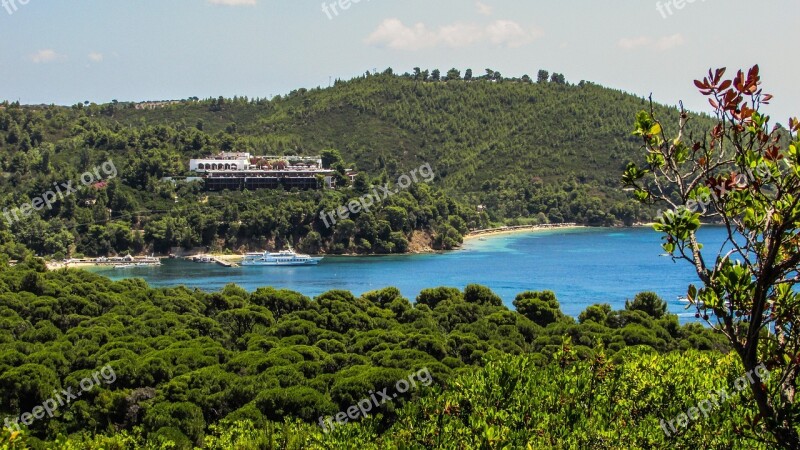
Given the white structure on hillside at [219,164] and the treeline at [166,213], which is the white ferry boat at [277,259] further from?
the white structure on hillside at [219,164]

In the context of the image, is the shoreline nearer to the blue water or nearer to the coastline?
the coastline

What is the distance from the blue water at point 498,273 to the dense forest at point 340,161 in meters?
4.91

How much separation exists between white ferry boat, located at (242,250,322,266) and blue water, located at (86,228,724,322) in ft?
5.38

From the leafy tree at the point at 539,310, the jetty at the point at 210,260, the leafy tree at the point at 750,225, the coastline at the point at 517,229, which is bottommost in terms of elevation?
the jetty at the point at 210,260

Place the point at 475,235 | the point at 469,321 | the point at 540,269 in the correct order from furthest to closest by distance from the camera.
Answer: the point at 475,235
the point at 540,269
the point at 469,321

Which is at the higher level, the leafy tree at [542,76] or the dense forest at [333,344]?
the leafy tree at [542,76]

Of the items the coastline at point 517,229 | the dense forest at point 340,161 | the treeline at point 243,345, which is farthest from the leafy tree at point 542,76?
the treeline at point 243,345

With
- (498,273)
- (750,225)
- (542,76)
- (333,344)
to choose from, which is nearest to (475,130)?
(542,76)

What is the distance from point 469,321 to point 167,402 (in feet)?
48.4

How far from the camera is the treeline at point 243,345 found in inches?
676

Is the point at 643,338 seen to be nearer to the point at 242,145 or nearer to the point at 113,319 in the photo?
the point at 113,319

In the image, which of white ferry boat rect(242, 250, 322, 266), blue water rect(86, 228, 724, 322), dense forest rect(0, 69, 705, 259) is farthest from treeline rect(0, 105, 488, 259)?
white ferry boat rect(242, 250, 322, 266)

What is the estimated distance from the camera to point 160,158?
80.7 meters

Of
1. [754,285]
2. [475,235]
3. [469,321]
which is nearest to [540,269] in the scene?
[475,235]
